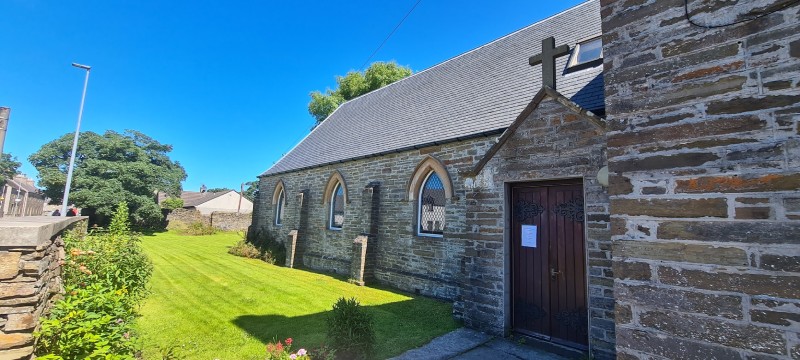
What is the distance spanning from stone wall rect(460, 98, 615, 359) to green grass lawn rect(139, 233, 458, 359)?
119cm

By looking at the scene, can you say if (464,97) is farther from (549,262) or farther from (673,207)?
(673,207)

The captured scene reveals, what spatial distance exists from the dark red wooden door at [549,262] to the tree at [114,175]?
28286 mm

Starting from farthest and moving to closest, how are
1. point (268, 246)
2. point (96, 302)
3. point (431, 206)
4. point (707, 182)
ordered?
point (268, 246)
point (431, 206)
point (96, 302)
point (707, 182)

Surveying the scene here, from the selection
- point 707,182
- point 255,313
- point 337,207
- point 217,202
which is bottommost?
point 255,313

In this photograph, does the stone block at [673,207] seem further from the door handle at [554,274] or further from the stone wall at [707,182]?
the door handle at [554,274]

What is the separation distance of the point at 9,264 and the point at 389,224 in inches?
361

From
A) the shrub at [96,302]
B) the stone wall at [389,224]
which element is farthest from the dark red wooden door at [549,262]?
the shrub at [96,302]

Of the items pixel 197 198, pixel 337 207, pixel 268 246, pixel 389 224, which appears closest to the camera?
pixel 389 224

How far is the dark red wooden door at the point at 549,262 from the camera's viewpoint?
18.6 feet

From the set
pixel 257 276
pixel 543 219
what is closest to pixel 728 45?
pixel 543 219

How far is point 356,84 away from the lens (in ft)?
98.6

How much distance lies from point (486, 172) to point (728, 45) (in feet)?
15.6

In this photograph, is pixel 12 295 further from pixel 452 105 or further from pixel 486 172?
pixel 452 105

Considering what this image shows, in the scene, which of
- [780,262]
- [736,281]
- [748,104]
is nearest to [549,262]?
[736,281]
